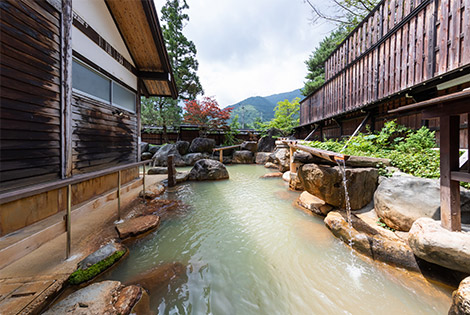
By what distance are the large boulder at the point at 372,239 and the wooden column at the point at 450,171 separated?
66 cm

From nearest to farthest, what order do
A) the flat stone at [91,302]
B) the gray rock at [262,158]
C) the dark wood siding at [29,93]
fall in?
the flat stone at [91,302], the dark wood siding at [29,93], the gray rock at [262,158]

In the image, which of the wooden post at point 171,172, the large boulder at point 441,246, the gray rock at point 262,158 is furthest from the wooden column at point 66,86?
the gray rock at point 262,158

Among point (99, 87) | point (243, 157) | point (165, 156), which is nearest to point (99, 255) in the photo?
point (99, 87)

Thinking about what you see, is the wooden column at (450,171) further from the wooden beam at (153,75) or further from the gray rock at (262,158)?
the gray rock at (262,158)

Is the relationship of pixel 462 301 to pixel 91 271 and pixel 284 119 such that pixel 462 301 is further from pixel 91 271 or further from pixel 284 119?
pixel 284 119

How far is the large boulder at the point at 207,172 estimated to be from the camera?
853cm

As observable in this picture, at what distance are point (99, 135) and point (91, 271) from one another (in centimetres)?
327

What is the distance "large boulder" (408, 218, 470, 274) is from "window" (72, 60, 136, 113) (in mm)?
6610

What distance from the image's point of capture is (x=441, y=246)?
202 cm

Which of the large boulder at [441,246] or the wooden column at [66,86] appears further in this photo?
the wooden column at [66,86]

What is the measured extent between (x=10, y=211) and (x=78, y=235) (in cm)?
115

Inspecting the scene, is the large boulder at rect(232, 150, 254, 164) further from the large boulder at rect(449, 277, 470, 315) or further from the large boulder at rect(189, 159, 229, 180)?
the large boulder at rect(449, 277, 470, 315)

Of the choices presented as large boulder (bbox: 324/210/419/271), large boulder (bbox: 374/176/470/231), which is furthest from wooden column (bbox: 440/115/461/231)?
large boulder (bbox: 324/210/419/271)

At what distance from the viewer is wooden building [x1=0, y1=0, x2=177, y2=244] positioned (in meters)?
2.35
